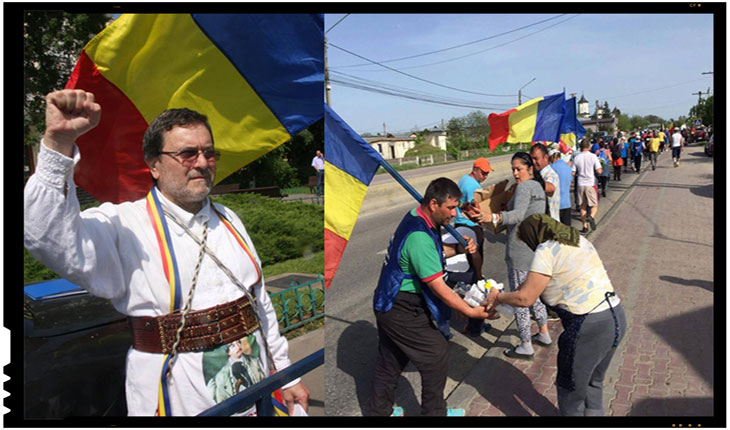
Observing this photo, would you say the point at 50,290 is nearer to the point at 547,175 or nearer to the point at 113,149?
the point at 113,149

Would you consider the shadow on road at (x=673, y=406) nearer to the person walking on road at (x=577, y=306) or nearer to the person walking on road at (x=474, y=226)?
the person walking on road at (x=577, y=306)

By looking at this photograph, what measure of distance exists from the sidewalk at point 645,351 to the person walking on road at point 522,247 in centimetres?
15

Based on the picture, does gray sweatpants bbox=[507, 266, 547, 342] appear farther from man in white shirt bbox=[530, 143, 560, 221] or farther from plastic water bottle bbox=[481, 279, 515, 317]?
man in white shirt bbox=[530, 143, 560, 221]

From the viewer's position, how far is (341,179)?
2711mm

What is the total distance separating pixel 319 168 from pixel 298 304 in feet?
4.06

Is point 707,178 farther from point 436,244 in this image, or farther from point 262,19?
point 262,19

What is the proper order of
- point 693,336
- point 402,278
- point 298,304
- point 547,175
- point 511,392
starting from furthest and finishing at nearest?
point 547,175
point 693,336
point 511,392
point 298,304
point 402,278

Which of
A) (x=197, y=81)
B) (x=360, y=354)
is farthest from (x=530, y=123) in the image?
(x=197, y=81)

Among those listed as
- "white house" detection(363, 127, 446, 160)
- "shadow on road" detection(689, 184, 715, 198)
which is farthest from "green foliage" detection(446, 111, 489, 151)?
"shadow on road" detection(689, 184, 715, 198)

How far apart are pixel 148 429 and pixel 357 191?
5.27 ft

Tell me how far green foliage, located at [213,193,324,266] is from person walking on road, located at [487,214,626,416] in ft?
4.20

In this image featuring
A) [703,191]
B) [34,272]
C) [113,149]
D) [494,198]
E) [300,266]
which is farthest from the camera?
[703,191]

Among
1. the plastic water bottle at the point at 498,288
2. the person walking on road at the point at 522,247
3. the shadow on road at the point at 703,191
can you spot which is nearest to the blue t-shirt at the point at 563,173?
the person walking on road at the point at 522,247

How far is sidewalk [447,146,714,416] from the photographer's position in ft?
11.1
